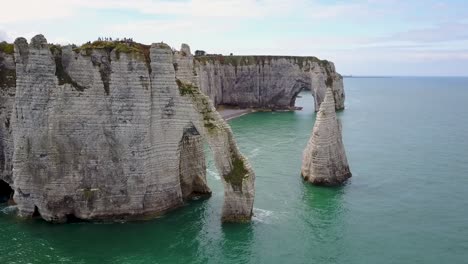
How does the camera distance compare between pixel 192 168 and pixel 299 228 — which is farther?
pixel 192 168

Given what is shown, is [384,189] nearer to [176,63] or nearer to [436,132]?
[176,63]

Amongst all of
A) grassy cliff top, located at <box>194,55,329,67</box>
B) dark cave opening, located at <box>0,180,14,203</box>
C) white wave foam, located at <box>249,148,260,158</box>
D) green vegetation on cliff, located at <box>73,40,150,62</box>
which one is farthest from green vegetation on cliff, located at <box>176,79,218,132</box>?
grassy cliff top, located at <box>194,55,329,67</box>

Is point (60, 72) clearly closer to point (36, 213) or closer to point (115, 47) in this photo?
point (115, 47)

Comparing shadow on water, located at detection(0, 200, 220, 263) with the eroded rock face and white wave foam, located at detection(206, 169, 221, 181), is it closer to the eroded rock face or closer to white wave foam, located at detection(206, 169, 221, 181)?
the eroded rock face

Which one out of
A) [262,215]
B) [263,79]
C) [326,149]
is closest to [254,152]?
[326,149]

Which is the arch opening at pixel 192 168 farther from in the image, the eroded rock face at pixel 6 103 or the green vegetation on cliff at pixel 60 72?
the eroded rock face at pixel 6 103

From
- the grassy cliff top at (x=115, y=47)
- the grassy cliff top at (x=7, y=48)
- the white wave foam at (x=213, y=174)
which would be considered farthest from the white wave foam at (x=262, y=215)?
the grassy cliff top at (x=7, y=48)
